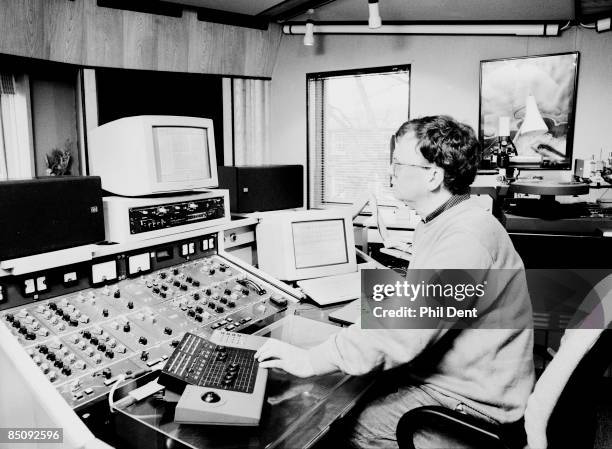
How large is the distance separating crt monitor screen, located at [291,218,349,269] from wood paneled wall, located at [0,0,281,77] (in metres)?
1.73

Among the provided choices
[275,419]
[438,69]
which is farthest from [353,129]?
[275,419]

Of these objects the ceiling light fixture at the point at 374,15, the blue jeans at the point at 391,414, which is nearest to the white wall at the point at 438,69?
the ceiling light fixture at the point at 374,15

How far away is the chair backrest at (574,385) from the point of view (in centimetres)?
114

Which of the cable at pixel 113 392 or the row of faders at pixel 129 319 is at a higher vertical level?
the row of faders at pixel 129 319

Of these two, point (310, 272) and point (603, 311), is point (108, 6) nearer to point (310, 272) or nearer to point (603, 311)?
point (310, 272)

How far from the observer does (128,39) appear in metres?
3.16

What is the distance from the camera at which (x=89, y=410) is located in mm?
1323

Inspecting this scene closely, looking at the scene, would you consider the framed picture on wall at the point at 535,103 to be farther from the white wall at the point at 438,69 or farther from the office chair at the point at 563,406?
the office chair at the point at 563,406

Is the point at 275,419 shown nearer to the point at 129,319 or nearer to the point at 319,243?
the point at 129,319

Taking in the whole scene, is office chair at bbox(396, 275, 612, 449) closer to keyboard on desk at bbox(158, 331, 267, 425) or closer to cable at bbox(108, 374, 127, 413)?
keyboard on desk at bbox(158, 331, 267, 425)

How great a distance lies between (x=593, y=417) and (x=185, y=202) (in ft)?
5.49

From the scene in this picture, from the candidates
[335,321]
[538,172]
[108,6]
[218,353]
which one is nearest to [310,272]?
[335,321]

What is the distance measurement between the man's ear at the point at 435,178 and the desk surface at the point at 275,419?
25.8 inches

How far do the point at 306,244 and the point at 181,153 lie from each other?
0.81 m
